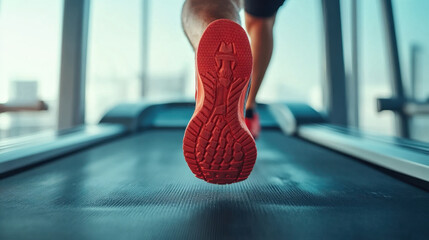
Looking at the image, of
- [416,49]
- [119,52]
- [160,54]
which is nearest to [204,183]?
[416,49]

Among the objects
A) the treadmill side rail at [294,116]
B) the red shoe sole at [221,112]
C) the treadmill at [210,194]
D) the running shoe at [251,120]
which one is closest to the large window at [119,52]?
the treadmill side rail at [294,116]

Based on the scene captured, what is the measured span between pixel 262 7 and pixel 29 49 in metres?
2.15

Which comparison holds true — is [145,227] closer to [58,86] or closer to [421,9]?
[58,86]

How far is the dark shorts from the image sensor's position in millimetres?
930

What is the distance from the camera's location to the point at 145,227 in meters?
0.51

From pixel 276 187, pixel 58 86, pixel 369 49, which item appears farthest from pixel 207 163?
pixel 369 49

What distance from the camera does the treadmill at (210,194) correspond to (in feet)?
1.66

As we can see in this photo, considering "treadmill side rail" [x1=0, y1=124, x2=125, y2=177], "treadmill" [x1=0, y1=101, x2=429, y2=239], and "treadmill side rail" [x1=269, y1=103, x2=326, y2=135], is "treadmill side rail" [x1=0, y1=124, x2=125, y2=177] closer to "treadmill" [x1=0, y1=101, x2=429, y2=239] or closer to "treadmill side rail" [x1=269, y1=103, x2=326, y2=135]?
"treadmill" [x1=0, y1=101, x2=429, y2=239]

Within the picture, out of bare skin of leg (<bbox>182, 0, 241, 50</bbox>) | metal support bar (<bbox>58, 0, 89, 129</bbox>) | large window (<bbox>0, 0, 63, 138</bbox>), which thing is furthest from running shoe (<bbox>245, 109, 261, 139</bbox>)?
metal support bar (<bbox>58, 0, 89, 129</bbox>)

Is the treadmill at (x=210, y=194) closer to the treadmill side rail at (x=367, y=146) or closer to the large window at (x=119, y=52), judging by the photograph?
the treadmill side rail at (x=367, y=146)

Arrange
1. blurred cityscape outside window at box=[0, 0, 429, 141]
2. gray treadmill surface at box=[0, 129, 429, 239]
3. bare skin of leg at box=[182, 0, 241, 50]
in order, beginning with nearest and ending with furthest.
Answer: gray treadmill surface at box=[0, 129, 429, 239], bare skin of leg at box=[182, 0, 241, 50], blurred cityscape outside window at box=[0, 0, 429, 141]

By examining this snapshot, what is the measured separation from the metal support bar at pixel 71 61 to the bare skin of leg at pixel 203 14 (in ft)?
4.81

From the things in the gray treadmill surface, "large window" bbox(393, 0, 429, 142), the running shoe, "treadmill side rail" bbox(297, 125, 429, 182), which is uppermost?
"large window" bbox(393, 0, 429, 142)

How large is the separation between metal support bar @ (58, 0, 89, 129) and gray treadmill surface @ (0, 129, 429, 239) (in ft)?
3.66
